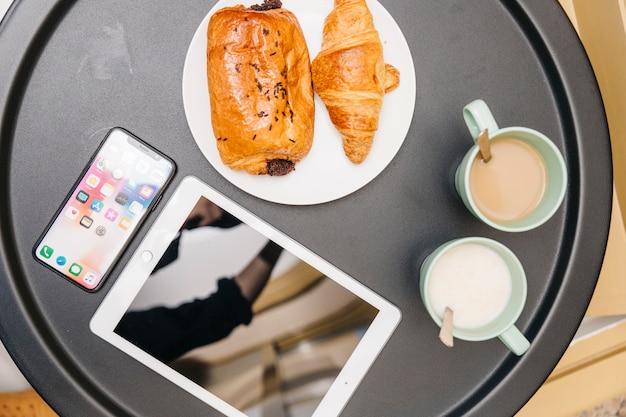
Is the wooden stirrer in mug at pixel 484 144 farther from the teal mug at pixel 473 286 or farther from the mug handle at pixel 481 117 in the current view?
the teal mug at pixel 473 286

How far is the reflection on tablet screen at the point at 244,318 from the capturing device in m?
0.80

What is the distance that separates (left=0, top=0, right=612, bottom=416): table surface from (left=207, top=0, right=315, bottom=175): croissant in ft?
0.30

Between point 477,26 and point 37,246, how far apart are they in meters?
0.78

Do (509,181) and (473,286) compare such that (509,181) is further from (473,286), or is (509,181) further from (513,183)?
(473,286)

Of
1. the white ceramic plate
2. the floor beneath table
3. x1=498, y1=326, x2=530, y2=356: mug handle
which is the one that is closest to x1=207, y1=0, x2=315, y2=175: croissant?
the white ceramic plate

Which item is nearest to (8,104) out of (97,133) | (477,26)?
(97,133)

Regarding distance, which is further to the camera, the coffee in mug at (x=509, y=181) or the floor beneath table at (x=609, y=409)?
the floor beneath table at (x=609, y=409)

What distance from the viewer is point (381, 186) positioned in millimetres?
841

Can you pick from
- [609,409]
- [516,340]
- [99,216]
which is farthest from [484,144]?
[609,409]

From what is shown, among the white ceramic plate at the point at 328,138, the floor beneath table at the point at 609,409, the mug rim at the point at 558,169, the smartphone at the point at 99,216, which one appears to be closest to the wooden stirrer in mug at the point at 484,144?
the mug rim at the point at 558,169

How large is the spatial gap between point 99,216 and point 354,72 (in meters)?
Result: 0.45

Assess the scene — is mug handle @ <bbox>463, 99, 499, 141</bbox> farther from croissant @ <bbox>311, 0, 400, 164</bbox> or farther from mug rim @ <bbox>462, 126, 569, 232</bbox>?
croissant @ <bbox>311, 0, 400, 164</bbox>

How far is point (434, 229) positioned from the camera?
85 centimetres

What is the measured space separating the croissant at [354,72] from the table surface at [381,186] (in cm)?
10
